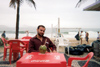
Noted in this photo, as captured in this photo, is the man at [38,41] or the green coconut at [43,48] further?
the man at [38,41]

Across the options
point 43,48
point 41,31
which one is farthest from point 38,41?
point 43,48

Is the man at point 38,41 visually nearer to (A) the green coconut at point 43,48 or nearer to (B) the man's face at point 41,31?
(B) the man's face at point 41,31

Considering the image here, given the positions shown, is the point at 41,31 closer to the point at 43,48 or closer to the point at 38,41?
the point at 38,41

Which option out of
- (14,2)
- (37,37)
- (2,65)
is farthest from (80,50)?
(14,2)

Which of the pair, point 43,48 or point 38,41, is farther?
point 38,41

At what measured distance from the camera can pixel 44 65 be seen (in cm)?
159

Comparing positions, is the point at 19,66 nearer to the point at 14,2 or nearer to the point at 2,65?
the point at 2,65

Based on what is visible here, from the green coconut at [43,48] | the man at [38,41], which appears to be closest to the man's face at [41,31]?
the man at [38,41]

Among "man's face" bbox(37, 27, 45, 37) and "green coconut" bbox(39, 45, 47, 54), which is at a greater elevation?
"man's face" bbox(37, 27, 45, 37)

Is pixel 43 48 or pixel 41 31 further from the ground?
pixel 41 31

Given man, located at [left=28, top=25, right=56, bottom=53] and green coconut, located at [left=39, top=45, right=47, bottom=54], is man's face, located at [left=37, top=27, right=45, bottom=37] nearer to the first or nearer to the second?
man, located at [left=28, top=25, right=56, bottom=53]

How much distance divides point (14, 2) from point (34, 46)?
31.9 feet

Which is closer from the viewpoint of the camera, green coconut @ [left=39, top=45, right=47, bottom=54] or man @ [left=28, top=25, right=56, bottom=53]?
green coconut @ [left=39, top=45, right=47, bottom=54]

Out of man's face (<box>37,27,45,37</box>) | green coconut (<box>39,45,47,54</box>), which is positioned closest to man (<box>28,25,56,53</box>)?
man's face (<box>37,27,45,37</box>)
